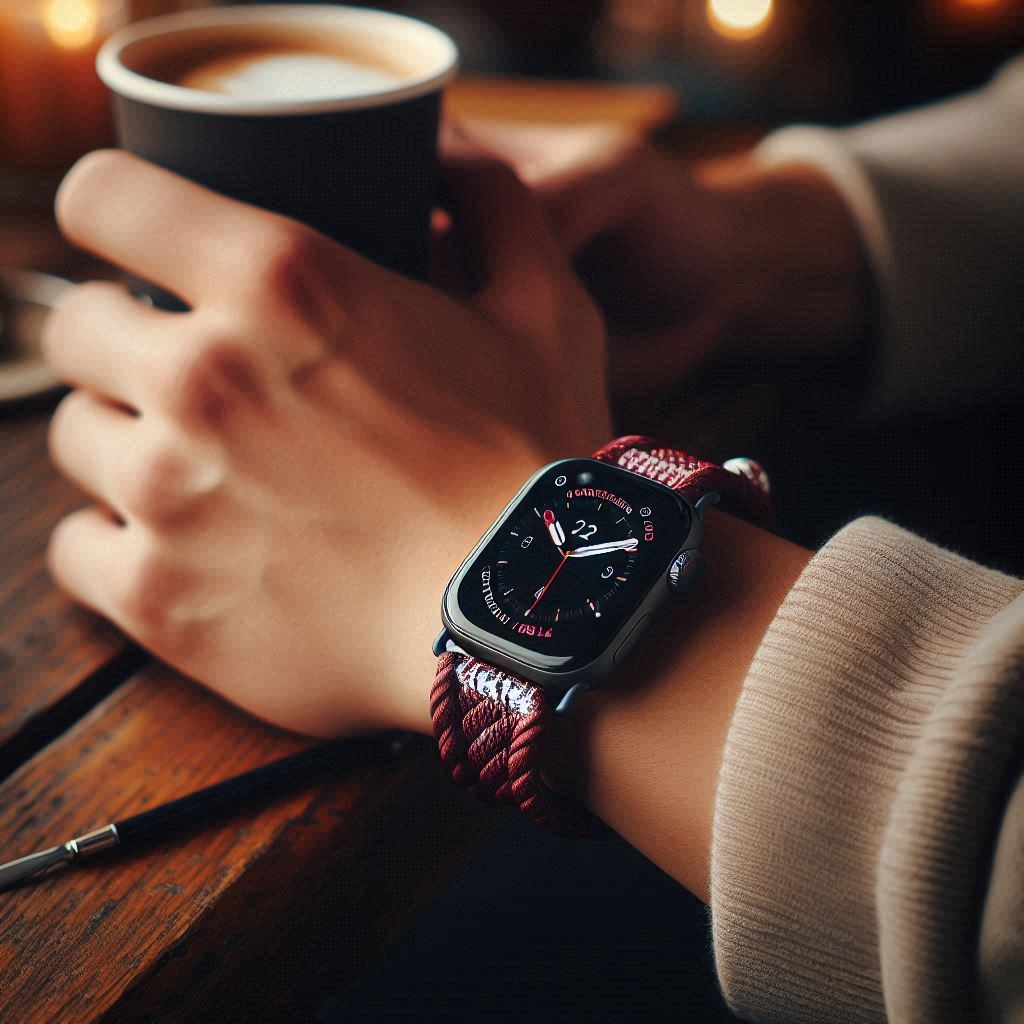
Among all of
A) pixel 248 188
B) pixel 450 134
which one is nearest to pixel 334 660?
pixel 248 188

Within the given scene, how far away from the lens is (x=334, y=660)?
1.80 feet

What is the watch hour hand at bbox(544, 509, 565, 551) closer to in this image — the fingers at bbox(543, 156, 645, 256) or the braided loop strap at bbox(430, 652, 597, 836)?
the braided loop strap at bbox(430, 652, 597, 836)

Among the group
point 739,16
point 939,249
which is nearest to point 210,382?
point 939,249

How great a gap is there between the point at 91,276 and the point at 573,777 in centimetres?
77

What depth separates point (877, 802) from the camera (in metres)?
0.42

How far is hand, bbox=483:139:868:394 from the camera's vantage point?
0.83 m

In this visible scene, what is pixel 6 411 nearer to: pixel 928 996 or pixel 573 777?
pixel 573 777

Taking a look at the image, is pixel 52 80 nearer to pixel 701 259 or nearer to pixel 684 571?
pixel 701 259

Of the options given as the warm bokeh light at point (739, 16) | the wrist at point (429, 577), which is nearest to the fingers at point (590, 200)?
the wrist at point (429, 577)

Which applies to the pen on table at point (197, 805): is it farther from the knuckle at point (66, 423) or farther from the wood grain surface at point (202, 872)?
the knuckle at point (66, 423)

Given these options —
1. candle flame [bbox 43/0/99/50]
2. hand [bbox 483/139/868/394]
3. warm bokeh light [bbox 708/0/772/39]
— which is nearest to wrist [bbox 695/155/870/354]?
hand [bbox 483/139/868/394]

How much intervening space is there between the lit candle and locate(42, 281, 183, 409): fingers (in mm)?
537

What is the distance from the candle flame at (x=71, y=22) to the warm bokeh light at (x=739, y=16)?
1.38 m

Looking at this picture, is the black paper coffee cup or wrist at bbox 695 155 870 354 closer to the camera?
the black paper coffee cup
